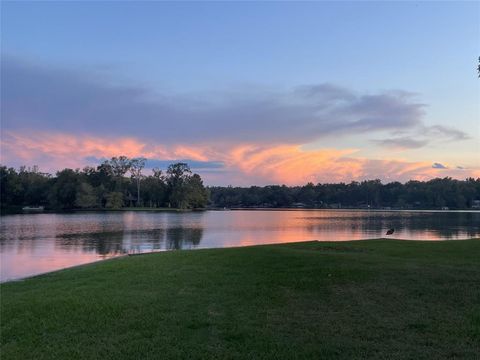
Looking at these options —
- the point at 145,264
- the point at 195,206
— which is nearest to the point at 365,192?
the point at 195,206

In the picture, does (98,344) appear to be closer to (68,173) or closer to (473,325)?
(473,325)

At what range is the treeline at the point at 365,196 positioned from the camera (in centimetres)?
14764

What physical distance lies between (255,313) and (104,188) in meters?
119

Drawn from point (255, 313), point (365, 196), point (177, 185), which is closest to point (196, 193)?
point (177, 185)

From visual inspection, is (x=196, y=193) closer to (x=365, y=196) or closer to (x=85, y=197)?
(x=85, y=197)

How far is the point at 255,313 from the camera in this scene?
6867 millimetres

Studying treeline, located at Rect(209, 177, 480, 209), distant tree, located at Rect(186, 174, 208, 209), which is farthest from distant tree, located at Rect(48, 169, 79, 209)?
treeline, located at Rect(209, 177, 480, 209)

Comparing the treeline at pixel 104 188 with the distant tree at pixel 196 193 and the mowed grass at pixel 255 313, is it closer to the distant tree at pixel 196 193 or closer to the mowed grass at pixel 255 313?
the distant tree at pixel 196 193

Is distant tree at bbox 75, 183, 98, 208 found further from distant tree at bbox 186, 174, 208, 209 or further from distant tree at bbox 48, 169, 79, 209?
distant tree at bbox 186, 174, 208, 209

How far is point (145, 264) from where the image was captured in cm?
1308

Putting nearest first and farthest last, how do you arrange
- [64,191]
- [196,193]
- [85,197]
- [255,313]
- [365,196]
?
[255,313] → [85,197] → [64,191] → [196,193] → [365,196]

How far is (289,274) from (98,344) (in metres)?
5.29

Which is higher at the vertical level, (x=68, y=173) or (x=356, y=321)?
(x=68, y=173)

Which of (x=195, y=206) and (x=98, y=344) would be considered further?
(x=195, y=206)
